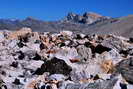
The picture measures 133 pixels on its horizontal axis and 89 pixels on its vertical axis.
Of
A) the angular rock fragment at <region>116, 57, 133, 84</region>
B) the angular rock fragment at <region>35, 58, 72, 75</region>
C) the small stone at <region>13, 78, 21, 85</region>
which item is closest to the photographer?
the angular rock fragment at <region>116, 57, 133, 84</region>

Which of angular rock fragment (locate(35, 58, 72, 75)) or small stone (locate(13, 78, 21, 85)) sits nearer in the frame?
small stone (locate(13, 78, 21, 85))

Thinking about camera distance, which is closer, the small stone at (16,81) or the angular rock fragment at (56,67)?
the small stone at (16,81)

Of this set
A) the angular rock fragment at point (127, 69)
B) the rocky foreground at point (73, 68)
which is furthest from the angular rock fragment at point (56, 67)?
the angular rock fragment at point (127, 69)

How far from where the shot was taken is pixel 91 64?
14.7 metres

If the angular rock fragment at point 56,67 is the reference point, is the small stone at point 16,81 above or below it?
below

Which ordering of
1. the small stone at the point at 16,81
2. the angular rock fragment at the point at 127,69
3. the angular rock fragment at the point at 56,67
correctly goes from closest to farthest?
1. the angular rock fragment at the point at 127,69
2. the small stone at the point at 16,81
3. the angular rock fragment at the point at 56,67

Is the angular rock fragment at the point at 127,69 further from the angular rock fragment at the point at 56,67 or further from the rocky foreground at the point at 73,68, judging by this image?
the angular rock fragment at the point at 56,67

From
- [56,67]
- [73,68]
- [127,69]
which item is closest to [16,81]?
[56,67]

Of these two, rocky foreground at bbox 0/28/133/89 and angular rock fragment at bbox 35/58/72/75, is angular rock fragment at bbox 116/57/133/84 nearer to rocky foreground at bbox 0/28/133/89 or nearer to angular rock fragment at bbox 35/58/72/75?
rocky foreground at bbox 0/28/133/89

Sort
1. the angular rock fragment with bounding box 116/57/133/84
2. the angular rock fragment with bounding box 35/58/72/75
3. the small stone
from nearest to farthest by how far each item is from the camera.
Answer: the angular rock fragment with bounding box 116/57/133/84 → the small stone → the angular rock fragment with bounding box 35/58/72/75

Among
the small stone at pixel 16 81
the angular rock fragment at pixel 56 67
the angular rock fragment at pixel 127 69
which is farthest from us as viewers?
the angular rock fragment at pixel 56 67

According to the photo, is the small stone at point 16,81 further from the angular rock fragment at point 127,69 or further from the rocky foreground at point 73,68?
the angular rock fragment at point 127,69

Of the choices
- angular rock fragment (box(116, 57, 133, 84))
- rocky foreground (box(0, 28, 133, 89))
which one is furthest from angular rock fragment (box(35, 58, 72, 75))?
angular rock fragment (box(116, 57, 133, 84))

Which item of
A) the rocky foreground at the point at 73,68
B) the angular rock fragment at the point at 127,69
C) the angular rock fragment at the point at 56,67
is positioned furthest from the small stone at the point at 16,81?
the angular rock fragment at the point at 127,69
